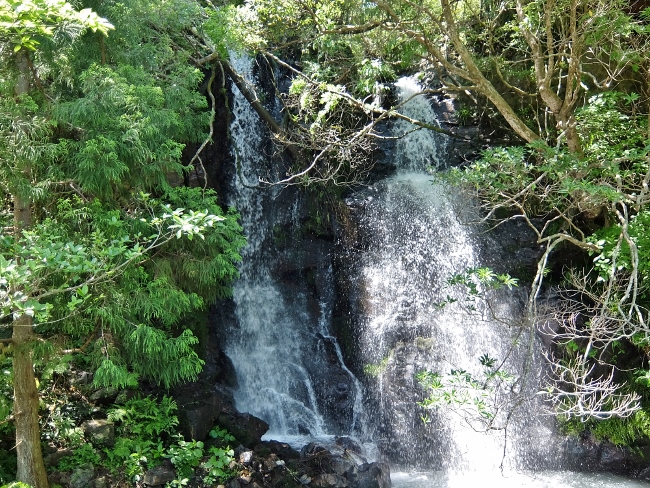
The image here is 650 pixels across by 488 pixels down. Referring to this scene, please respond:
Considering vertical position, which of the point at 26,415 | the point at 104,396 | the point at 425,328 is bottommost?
the point at 104,396

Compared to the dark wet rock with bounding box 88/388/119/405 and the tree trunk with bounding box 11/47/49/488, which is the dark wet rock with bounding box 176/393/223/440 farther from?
the tree trunk with bounding box 11/47/49/488

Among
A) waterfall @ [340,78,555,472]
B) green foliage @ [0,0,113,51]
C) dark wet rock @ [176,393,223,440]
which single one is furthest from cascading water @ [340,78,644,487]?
green foliage @ [0,0,113,51]

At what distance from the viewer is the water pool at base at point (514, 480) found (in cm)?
733

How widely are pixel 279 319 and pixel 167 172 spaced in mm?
3615

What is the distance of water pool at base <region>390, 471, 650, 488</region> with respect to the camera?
7328mm

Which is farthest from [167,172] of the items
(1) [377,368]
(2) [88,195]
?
(1) [377,368]

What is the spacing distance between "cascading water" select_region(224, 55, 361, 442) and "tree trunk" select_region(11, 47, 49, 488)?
3.61m

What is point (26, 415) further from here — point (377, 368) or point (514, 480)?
point (514, 480)

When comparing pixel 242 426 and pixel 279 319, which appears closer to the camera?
pixel 242 426

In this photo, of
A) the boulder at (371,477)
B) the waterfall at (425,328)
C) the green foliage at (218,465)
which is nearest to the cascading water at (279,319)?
the waterfall at (425,328)

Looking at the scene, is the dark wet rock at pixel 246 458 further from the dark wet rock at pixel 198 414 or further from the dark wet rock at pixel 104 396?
the dark wet rock at pixel 104 396

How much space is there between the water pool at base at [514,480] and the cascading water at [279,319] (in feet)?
4.42

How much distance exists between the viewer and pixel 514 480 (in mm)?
7438

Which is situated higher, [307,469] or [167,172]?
[167,172]
